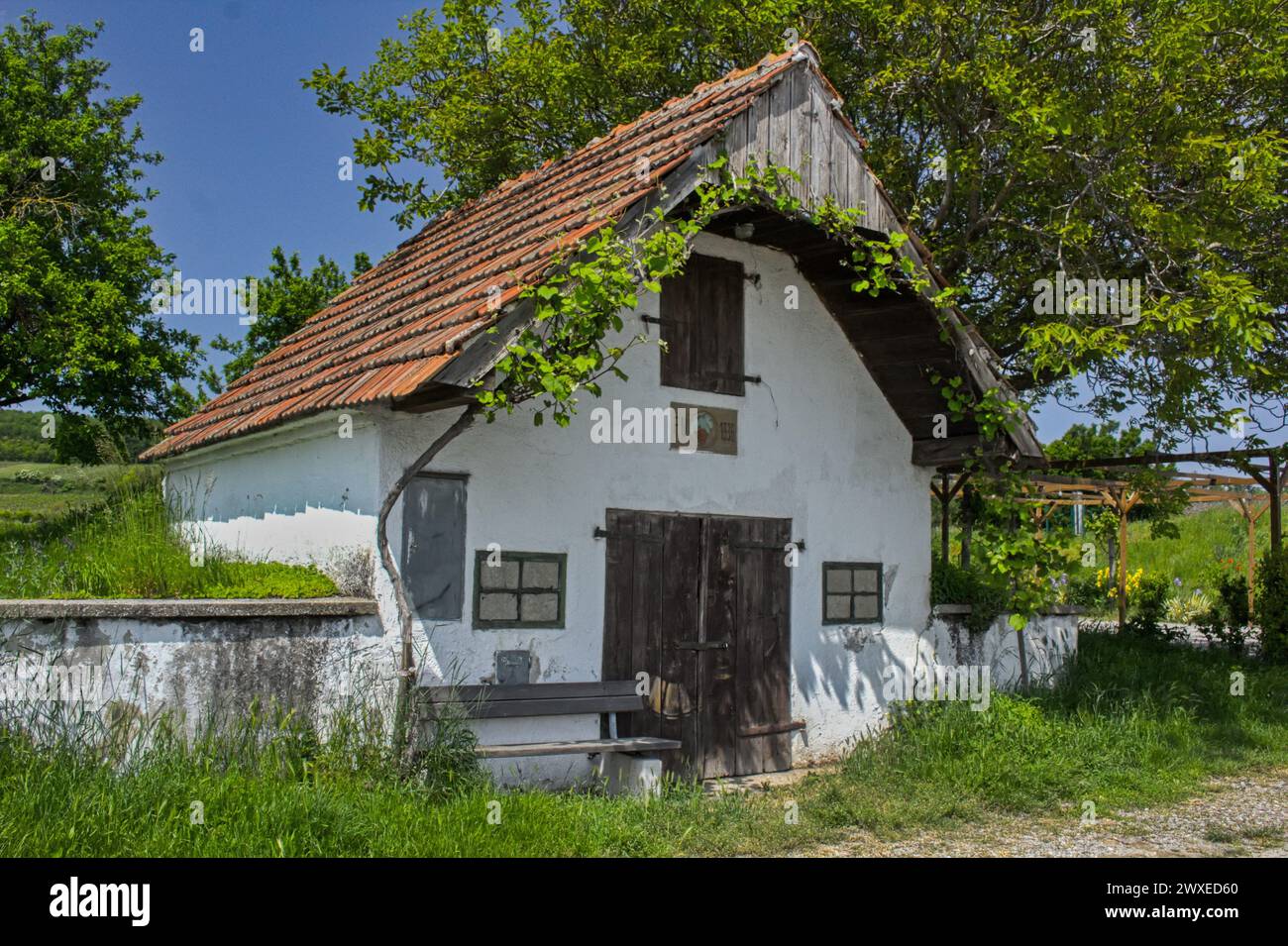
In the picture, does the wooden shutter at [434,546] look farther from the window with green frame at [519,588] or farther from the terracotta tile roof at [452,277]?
the terracotta tile roof at [452,277]

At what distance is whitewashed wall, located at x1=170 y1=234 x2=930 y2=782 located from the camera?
7.68 metres

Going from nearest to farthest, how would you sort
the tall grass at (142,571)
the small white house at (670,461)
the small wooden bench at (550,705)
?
1. the tall grass at (142,571)
2. the small wooden bench at (550,705)
3. the small white house at (670,461)

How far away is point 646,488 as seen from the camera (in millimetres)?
8680

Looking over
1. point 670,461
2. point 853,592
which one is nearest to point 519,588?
point 670,461

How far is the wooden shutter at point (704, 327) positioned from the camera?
895 cm

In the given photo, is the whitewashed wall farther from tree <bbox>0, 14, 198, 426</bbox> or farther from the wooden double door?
tree <bbox>0, 14, 198, 426</bbox>

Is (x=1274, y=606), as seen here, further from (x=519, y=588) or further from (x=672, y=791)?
(x=519, y=588)

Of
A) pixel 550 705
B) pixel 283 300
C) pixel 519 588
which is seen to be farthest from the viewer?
pixel 283 300

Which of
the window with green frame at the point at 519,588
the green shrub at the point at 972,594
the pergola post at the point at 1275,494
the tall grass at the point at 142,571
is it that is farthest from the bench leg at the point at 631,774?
the pergola post at the point at 1275,494

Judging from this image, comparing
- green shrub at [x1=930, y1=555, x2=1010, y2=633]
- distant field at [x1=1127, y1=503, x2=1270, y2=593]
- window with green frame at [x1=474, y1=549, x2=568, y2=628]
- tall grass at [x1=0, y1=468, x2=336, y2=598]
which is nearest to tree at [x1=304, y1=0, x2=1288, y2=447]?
green shrub at [x1=930, y1=555, x2=1010, y2=633]

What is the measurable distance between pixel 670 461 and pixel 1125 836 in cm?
412

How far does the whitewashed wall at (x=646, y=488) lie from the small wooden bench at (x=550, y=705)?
6.5 inches

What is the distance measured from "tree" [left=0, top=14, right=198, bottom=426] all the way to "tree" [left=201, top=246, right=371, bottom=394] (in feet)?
17.9
